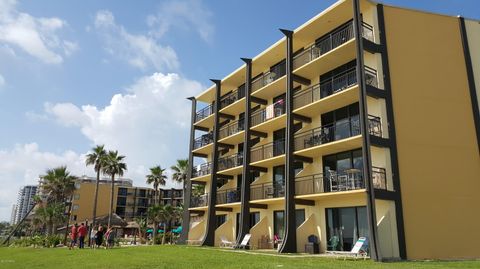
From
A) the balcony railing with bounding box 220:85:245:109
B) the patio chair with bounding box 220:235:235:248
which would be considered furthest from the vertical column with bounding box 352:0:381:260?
the balcony railing with bounding box 220:85:245:109

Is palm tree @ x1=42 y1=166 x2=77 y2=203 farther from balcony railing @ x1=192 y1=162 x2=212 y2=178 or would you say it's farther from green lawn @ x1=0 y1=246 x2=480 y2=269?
green lawn @ x1=0 y1=246 x2=480 y2=269

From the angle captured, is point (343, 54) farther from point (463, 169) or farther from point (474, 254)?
point (474, 254)

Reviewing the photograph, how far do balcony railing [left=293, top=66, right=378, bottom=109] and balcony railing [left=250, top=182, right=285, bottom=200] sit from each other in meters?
5.56

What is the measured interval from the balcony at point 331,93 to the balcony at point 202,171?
1248 centimetres

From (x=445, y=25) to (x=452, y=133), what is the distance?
6.44 m

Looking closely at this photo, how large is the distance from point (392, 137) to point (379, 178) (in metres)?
2.08

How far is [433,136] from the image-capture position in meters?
20.0

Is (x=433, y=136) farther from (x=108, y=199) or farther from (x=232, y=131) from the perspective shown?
(x=108, y=199)

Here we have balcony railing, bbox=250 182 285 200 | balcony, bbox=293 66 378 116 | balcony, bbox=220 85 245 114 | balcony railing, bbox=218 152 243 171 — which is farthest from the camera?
balcony, bbox=220 85 245 114

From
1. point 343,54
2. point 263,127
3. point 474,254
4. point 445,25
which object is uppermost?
point 445,25

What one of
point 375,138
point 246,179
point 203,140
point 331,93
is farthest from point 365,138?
point 203,140

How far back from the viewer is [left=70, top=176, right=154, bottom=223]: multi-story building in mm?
89562

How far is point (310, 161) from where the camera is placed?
24031 millimetres

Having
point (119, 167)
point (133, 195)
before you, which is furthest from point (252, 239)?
point (133, 195)
